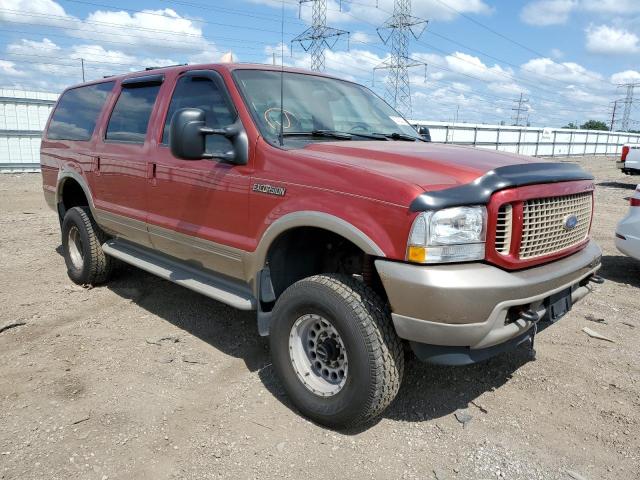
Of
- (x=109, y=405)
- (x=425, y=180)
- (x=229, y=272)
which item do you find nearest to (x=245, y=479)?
(x=109, y=405)

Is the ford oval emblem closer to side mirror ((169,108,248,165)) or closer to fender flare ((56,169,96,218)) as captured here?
side mirror ((169,108,248,165))

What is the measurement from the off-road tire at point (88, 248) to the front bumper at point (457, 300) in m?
3.65

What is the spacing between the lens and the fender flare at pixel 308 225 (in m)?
2.60

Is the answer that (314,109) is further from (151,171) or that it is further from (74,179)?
(74,179)

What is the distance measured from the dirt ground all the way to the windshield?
1704mm

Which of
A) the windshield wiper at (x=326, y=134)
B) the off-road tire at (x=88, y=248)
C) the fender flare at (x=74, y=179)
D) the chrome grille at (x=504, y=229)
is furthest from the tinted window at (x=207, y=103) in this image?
the chrome grille at (x=504, y=229)

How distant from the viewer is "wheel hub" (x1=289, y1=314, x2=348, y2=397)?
9.64 feet

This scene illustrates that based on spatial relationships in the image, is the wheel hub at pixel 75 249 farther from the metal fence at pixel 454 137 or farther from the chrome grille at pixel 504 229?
the metal fence at pixel 454 137

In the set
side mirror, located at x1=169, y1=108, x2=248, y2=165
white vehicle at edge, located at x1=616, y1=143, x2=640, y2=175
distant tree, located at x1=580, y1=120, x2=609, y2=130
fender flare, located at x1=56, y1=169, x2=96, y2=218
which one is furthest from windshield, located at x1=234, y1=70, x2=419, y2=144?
distant tree, located at x1=580, y1=120, x2=609, y2=130

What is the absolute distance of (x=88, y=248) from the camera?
203 inches

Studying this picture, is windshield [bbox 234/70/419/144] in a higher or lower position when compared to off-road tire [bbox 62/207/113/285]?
higher

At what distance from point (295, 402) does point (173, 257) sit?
5.74ft

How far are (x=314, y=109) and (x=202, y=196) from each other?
103cm

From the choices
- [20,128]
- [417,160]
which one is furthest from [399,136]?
[20,128]
